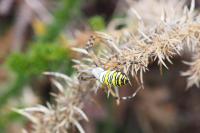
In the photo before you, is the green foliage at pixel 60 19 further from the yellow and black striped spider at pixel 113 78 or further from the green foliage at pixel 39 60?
the yellow and black striped spider at pixel 113 78

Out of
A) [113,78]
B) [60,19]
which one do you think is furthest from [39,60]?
[113,78]

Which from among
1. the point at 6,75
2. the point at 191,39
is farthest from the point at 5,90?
the point at 191,39

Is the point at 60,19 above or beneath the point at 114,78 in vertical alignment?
above

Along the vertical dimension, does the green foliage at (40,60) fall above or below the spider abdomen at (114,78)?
above

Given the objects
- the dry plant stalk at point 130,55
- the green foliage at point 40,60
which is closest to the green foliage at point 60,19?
the green foliage at point 40,60

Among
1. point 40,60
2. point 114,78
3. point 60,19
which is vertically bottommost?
point 114,78

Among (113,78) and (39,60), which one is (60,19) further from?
(113,78)

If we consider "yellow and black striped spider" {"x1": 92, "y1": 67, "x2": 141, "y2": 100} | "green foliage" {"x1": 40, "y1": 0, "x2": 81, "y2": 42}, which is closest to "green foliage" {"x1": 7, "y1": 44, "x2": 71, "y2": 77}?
"green foliage" {"x1": 40, "y1": 0, "x2": 81, "y2": 42}

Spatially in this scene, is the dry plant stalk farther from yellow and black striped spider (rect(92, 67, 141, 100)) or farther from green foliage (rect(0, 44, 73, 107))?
green foliage (rect(0, 44, 73, 107))
